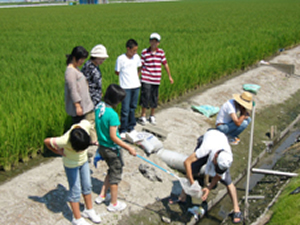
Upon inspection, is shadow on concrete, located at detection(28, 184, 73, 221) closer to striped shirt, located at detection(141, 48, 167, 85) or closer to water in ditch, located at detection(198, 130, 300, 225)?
water in ditch, located at detection(198, 130, 300, 225)

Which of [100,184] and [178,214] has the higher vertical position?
[100,184]

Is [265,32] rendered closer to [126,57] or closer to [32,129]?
[126,57]

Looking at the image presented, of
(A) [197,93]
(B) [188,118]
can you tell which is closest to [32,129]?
(B) [188,118]

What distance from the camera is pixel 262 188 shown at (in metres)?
4.85

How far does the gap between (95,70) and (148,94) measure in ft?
5.04

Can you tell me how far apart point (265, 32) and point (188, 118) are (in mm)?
→ 10977

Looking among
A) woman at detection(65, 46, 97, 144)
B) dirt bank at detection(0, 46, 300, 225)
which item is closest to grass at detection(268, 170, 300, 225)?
dirt bank at detection(0, 46, 300, 225)

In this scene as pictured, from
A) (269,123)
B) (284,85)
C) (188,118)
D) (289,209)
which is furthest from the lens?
(284,85)

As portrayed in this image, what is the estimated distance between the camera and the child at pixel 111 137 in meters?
3.25

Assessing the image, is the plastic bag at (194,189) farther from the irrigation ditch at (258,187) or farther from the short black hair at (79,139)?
the short black hair at (79,139)

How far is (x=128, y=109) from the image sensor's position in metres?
5.10

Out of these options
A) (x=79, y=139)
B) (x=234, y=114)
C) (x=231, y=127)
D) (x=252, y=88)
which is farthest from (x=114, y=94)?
(x=252, y=88)

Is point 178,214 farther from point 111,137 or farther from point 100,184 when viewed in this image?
point 111,137

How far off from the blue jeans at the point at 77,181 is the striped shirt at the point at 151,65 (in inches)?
105
